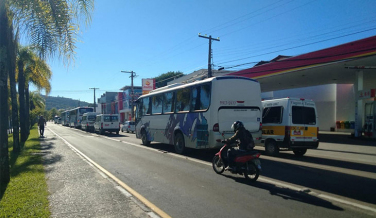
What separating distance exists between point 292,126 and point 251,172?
5.13m

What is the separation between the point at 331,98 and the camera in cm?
3192

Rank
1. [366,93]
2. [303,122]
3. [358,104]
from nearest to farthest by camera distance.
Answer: [303,122], [366,93], [358,104]

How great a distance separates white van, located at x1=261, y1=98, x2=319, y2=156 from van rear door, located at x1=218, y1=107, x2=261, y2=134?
1425mm

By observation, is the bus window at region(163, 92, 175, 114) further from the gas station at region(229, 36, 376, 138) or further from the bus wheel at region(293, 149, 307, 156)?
the gas station at region(229, 36, 376, 138)

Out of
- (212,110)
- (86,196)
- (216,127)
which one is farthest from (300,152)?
(86,196)

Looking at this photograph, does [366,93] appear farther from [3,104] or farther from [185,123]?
[3,104]

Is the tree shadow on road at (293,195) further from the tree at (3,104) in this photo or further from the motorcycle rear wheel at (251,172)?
the tree at (3,104)

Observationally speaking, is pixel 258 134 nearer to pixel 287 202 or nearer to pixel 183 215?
pixel 287 202

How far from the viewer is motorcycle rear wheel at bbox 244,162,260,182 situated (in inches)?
293

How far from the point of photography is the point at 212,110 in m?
10.6

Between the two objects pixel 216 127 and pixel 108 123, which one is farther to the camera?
pixel 108 123

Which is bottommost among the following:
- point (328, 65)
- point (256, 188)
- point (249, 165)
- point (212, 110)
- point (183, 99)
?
point (256, 188)

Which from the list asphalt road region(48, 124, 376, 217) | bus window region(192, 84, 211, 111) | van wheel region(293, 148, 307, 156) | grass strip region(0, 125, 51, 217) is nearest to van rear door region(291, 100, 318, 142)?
van wheel region(293, 148, 307, 156)

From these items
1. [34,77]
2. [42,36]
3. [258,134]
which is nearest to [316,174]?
[258,134]
